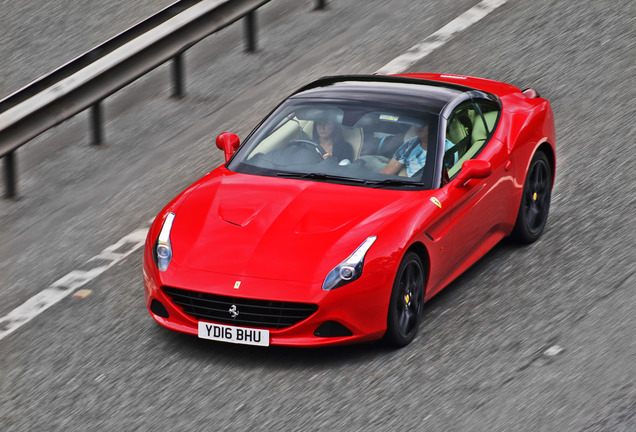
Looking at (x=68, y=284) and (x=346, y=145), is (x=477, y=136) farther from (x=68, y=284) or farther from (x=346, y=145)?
(x=68, y=284)

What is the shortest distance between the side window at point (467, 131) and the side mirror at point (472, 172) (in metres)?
0.11

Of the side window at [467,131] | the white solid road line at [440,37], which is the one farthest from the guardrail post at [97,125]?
the side window at [467,131]

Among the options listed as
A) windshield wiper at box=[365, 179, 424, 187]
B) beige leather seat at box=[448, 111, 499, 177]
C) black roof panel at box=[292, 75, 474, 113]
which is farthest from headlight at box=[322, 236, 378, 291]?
black roof panel at box=[292, 75, 474, 113]

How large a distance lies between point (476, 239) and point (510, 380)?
174cm

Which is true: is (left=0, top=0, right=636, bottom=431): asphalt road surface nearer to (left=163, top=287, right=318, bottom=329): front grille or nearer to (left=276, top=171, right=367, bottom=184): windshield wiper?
(left=163, top=287, right=318, bottom=329): front grille

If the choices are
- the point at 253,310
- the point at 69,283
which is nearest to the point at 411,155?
the point at 253,310

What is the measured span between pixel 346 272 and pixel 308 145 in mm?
1659

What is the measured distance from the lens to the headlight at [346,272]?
7383mm

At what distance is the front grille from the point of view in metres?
7.39

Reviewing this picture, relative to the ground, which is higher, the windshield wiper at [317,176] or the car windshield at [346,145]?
the car windshield at [346,145]

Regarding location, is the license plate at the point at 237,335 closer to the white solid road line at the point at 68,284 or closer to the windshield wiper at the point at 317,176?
the windshield wiper at the point at 317,176

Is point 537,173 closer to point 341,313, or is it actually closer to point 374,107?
point 374,107

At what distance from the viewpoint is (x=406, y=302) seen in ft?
25.6

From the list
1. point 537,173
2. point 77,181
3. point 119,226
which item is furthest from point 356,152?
point 77,181
